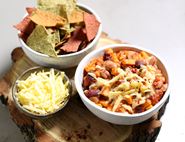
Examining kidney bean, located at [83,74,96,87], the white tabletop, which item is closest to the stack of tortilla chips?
kidney bean, located at [83,74,96,87]

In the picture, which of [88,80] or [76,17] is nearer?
[88,80]

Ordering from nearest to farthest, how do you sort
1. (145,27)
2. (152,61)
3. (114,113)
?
(114,113) → (152,61) → (145,27)

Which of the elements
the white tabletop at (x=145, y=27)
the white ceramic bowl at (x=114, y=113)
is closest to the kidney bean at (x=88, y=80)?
the white ceramic bowl at (x=114, y=113)

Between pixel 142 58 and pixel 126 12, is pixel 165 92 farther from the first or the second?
pixel 126 12

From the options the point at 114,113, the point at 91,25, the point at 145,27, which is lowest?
the point at 145,27

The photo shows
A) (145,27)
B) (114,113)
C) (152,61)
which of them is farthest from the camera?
(145,27)

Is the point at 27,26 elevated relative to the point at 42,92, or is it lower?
elevated

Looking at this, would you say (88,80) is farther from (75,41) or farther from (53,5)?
(53,5)

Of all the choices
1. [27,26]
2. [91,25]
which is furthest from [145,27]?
[27,26]
